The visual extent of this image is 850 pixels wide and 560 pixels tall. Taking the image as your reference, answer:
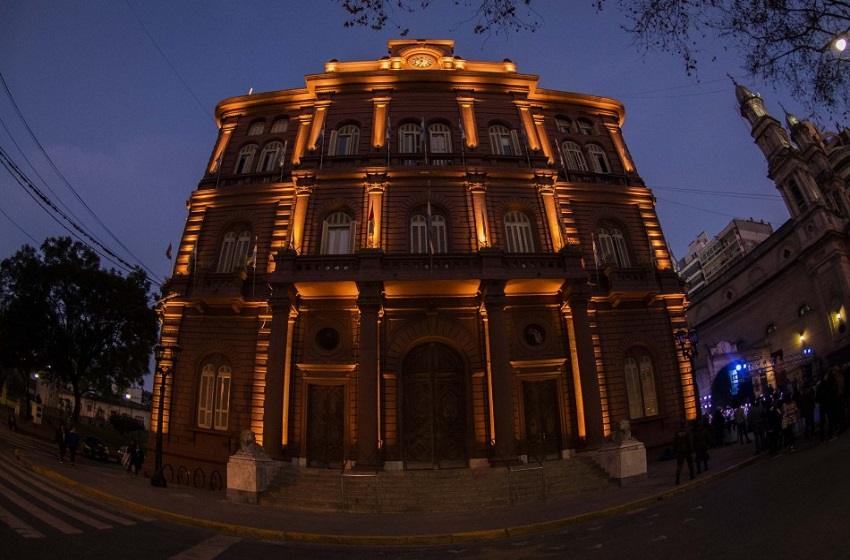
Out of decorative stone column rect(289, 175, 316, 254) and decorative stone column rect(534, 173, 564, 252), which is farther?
decorative stone column rect(534, 173, 564, 252)

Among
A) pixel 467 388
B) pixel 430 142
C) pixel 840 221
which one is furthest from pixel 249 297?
pixel 840 221

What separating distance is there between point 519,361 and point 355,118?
47.2 ft

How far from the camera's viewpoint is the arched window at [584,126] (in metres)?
24.7

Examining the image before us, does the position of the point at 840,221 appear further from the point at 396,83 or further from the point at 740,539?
the point at 740,539

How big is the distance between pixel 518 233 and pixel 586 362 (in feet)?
21.5

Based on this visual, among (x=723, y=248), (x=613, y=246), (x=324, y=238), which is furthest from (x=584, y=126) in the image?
(x=723, y=248)

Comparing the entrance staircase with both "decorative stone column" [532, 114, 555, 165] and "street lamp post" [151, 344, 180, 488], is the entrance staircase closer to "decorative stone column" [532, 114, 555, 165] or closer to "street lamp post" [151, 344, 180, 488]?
"street lamp post" [151, 344, 180, 488]

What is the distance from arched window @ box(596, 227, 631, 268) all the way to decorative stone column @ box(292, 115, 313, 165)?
14955mm

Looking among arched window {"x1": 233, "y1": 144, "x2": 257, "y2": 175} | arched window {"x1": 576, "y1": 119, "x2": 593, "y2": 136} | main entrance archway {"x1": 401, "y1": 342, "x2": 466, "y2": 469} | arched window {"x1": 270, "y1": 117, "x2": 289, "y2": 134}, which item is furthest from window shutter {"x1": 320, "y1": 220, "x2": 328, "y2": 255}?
arched window {"x1": 576, "y1": 119, "x2": 593, "y2": 136}

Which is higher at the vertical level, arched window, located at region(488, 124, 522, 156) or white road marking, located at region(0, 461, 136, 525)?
arched window, located at region(488, 124, 522, 156)

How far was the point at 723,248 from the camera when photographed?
250 ft

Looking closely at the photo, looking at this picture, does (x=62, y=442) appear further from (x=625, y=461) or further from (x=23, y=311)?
(x=625, y=461)

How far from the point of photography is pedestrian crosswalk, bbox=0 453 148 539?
8.47 metres

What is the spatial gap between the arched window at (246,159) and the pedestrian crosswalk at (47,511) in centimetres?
1494
